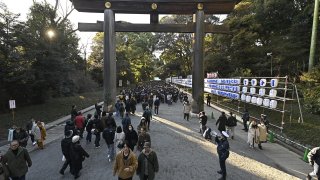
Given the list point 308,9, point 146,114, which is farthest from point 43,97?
point 308,9

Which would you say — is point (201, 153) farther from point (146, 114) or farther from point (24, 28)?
point (24, 28)

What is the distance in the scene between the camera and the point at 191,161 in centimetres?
1132

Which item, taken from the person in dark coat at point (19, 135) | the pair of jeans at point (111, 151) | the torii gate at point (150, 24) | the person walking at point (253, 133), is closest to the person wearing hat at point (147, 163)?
the pair of jeans at point (111, 151)

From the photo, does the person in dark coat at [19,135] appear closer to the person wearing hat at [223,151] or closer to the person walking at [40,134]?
the person walking at [40,134]

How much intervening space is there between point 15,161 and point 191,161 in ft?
20.2

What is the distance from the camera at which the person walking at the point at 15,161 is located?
7.08m

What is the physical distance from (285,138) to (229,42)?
20.5 m

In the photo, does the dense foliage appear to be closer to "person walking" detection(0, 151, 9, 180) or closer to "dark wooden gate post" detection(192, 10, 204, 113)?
"dark wooden gate post" detection(192, 10, 204, 113)

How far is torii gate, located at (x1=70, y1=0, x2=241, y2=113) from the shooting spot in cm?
2369

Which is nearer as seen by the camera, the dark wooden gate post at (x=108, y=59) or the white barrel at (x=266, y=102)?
the white barrel at (x=266, y=102)

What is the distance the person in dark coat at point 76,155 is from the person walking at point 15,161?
5.59 feet

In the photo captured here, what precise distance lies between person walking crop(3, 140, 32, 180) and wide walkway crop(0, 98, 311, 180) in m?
2.37

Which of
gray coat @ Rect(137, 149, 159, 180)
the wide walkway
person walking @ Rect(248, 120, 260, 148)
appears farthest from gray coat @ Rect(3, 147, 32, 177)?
person walking @ Rect(248, 120, 260, 148)

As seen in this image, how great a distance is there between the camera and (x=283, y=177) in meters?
10.0
